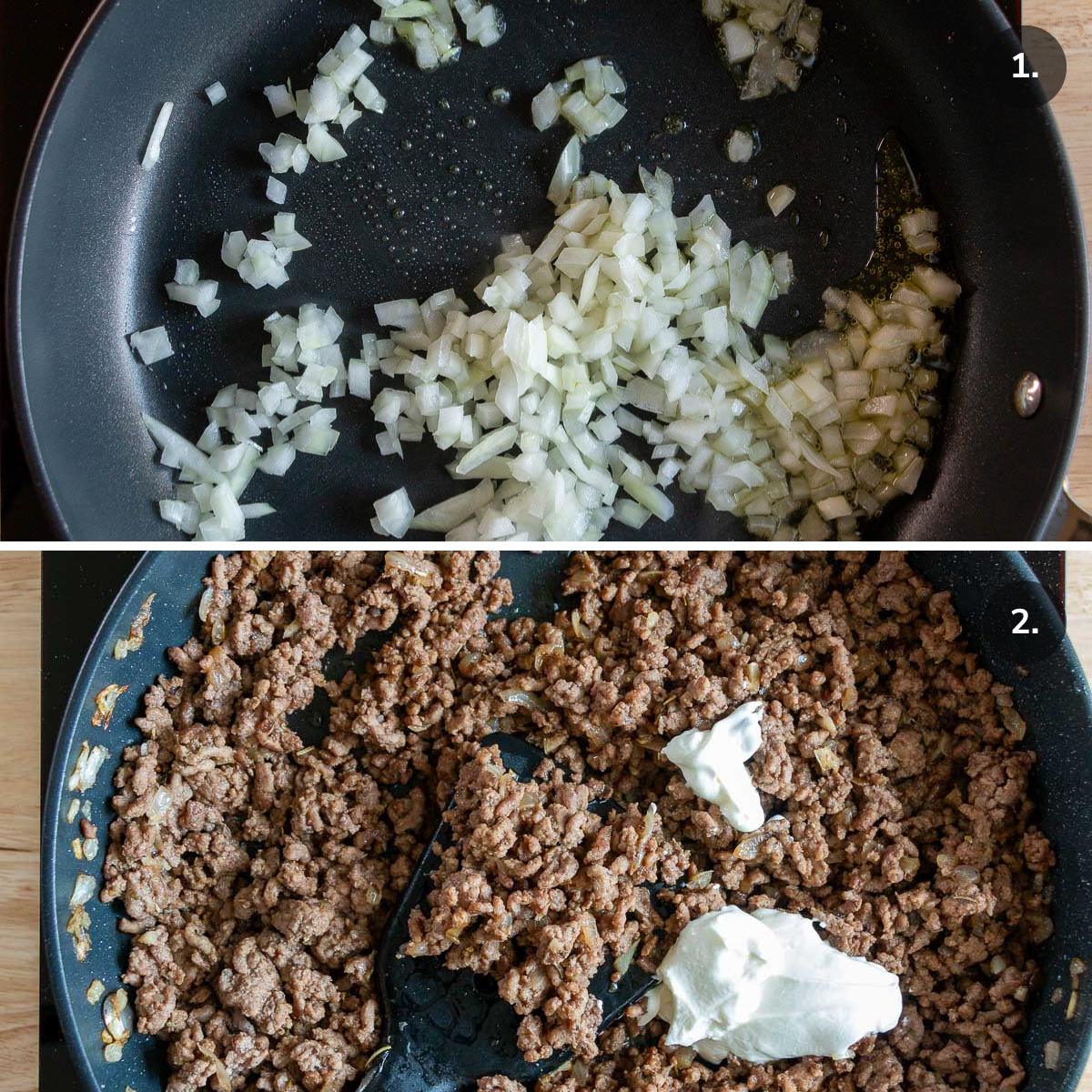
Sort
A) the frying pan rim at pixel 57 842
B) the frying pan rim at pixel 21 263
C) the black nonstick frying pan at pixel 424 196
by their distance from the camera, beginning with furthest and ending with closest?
the black nonstick frying pan at pixel 424 196 → the frying pan rim at pixel 21 263 → the frying pan rim at pixel 57 842

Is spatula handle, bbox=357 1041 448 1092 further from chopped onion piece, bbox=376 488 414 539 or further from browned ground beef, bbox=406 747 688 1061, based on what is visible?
chopped onion piece, bbox=376 488 414 539

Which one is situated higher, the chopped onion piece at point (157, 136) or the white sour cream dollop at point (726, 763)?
the chopped onion piece at point (157, 136)

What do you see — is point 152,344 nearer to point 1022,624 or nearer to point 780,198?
point 780,198

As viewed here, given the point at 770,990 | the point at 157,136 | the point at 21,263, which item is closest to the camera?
the point at 770,990

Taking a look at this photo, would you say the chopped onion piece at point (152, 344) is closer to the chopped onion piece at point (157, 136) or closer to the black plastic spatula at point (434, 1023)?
the chopped onion piece at point (157, 136)

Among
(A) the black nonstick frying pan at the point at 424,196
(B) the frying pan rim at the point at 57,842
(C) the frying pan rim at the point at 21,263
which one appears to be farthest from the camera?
(A) the black nonstick frying pan at the point at 424,196

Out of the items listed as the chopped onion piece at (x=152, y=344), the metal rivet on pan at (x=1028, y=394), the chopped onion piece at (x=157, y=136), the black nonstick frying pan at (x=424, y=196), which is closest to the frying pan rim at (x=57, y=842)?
the black nonstick frying pan at (x=424, y=196)

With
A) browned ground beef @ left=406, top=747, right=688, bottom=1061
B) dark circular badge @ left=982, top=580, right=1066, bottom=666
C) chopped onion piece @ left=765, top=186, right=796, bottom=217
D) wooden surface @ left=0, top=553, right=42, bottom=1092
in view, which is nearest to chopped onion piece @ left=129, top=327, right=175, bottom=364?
wooden surface @ left=0, top=553, right=42, bottom=1092

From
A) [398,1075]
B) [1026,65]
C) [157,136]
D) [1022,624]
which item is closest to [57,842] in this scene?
[398,1075]
